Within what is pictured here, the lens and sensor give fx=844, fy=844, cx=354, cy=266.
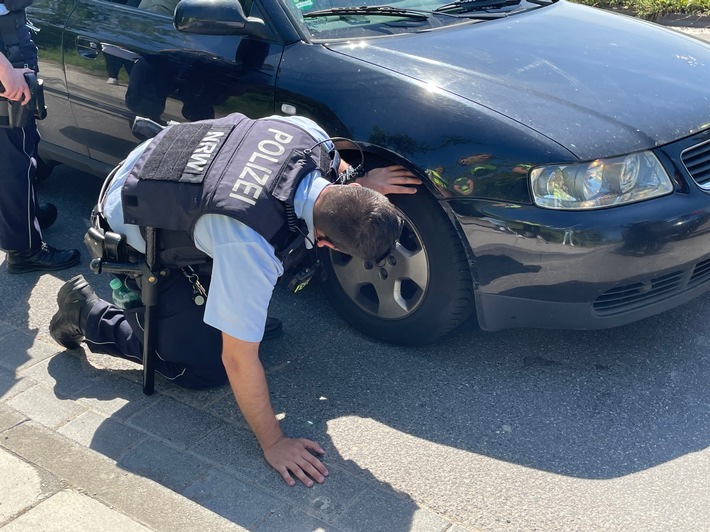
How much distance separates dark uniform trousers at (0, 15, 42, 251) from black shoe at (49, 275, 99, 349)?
2.74 feet

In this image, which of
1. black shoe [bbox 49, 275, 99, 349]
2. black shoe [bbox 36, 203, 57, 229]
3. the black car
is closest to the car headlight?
the black car

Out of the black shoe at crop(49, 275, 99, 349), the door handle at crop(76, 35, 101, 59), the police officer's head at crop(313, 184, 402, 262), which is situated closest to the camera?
the police officer's head at crop(313, 184, 402, 262)

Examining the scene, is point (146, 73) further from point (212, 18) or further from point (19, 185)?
point (19, 185)

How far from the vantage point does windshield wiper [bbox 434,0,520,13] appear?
3.80 metres

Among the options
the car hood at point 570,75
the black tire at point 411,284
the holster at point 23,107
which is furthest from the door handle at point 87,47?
the black tire at point 411,284

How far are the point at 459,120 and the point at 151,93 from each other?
1.55 m

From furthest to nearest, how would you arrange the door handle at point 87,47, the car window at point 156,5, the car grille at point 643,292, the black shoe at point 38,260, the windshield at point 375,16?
the black shoe at point 38,260
the door handle at point 87,47
the car window at point 156,5
the windshield at point 375,16
the car grille at point 643,292

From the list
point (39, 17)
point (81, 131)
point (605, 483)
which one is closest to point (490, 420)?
point (605, 483)

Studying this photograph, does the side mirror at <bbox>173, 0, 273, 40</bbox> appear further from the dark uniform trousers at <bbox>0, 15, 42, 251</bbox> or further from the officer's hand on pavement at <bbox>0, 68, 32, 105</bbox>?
the dark uniform trousers at <bbox>0, 15, 42, 251</bbox>

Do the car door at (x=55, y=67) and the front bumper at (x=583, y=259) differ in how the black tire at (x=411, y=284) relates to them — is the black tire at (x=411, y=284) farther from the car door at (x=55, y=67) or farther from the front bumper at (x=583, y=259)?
the car door at (x=55, y=67)

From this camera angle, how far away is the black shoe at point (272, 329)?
353 cm

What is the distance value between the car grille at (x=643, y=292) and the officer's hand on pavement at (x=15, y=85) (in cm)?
267

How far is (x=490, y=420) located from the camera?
2.96 m

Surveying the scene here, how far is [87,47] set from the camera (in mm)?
4078
